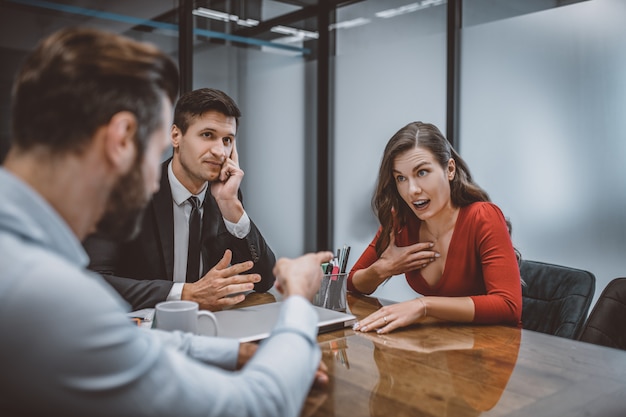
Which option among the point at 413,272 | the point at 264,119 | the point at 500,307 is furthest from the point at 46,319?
the point at 264,119

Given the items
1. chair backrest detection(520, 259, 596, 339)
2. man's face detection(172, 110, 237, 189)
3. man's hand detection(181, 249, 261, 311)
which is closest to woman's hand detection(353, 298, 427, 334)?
man's hand detection(181, 249, 261, 311)

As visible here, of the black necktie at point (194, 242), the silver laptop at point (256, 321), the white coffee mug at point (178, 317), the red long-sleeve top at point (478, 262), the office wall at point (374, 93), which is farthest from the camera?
the office wall at point (374, 93)

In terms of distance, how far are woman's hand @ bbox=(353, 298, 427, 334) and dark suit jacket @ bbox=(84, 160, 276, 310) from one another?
639 mm

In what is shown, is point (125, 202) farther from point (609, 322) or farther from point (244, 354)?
point (609, 322)

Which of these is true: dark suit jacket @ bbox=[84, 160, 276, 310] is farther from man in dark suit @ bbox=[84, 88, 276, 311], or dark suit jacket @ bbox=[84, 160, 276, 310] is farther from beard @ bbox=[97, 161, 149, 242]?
beard @ bbox=[97, 161, 149, 242]

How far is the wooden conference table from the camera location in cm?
100

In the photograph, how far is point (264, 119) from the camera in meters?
4.60

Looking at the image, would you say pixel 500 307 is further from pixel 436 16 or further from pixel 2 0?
pixel 2 0

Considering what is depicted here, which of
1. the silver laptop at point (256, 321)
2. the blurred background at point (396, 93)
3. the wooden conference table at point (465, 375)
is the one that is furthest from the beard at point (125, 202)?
the blurred background at point (396, 93)

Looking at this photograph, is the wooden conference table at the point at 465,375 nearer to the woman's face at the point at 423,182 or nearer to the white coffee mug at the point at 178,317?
the white coffee mug at the point at 178,317

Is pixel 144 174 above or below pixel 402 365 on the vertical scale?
above

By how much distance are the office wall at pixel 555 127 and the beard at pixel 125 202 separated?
2.97 meters

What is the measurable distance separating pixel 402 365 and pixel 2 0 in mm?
3434

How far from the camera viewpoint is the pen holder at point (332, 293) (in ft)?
5.71
